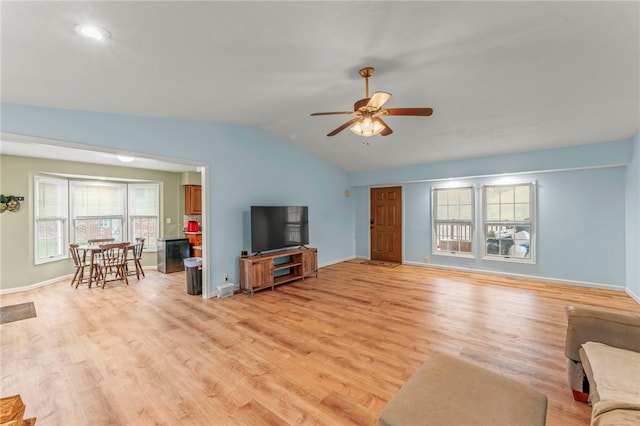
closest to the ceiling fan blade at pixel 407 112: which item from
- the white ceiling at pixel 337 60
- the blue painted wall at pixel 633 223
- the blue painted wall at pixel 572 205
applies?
the white ceiling at pixel 337 60

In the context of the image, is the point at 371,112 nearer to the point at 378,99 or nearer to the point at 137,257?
the point at 378,99

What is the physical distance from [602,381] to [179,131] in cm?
511

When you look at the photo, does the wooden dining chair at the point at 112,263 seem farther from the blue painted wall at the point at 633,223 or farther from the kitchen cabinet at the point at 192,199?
the blue painted wall at the point at 633,223

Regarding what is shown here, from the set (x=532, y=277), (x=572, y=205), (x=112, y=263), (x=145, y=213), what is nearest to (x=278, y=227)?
(x=112, y=263)

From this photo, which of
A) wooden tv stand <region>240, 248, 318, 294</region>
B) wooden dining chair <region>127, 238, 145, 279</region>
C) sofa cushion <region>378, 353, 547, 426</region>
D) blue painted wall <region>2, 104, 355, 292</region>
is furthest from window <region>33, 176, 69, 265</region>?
sofa cushion <region>378, 353, 547, 426</region>

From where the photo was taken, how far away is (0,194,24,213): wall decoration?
4539 millimetres

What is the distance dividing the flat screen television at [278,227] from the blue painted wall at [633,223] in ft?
17.5

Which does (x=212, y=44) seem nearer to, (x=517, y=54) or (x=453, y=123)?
(x=517, y=54)

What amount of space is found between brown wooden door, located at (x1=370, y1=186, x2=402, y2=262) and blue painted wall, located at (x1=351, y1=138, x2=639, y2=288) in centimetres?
128

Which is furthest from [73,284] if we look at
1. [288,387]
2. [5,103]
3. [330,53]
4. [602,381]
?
[602,381]

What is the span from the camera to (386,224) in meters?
7.22

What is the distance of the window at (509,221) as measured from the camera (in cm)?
533

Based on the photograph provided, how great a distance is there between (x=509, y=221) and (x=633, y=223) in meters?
1.67

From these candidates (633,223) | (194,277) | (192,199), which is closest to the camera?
(633,223)
